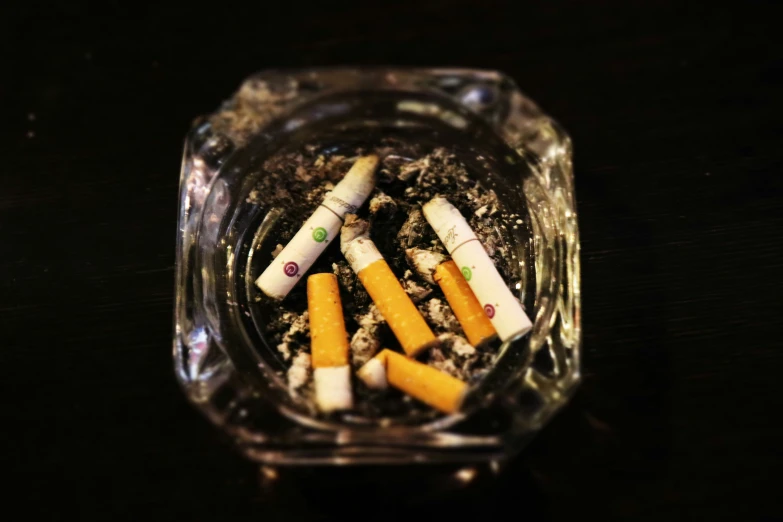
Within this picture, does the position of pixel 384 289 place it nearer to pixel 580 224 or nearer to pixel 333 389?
pixel 333 389

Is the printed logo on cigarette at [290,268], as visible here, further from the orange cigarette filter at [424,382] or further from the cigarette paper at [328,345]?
the orange cigarette filter at [424,382]

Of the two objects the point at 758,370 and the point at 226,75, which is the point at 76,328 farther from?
the point at 758,370

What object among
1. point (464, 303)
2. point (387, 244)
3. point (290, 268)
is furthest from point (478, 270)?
point (290, 268)

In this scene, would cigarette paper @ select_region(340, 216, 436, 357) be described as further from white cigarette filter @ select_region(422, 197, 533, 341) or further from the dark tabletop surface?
the dark tabletop surface

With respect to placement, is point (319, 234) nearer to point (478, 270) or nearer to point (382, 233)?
point (382, 233)

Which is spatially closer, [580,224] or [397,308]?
[397,308]

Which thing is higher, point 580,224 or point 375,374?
point 580,224

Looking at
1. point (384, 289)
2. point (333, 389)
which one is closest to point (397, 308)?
point (384, 289)
